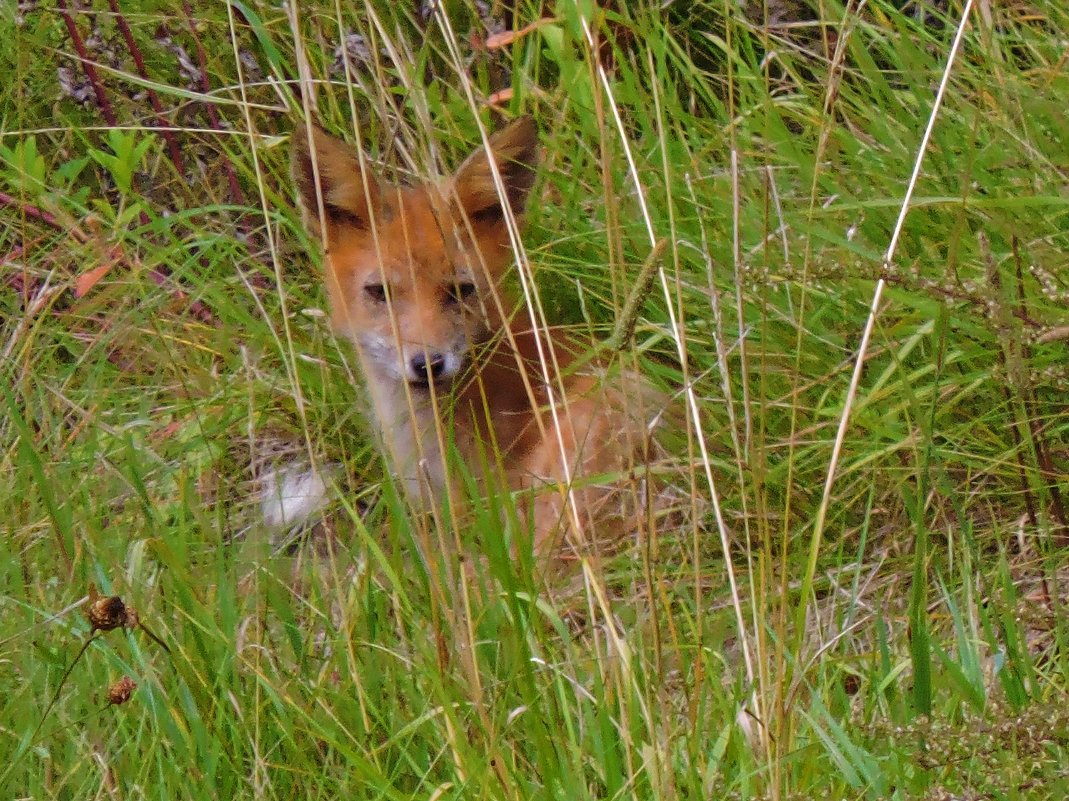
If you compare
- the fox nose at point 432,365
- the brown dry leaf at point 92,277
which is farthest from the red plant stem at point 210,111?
the fox nose at point 432,365

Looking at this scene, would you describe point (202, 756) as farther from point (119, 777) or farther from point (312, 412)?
point (312, 412)

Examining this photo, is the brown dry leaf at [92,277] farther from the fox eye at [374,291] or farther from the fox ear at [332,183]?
the fox eye at [374,291]

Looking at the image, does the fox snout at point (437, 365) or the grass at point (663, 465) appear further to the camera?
the fox snout at point (437, 365)

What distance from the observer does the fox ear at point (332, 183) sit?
11.1 feet

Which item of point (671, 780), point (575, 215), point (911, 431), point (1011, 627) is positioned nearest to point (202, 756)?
point (671, 780)

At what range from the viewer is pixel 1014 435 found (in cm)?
250

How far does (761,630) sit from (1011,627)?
41 centimetres

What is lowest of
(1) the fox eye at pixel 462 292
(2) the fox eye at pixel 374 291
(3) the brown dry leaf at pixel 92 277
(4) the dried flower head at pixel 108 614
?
(1) the fox eye at pixel 462 292

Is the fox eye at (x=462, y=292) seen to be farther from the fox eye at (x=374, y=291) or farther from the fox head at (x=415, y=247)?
the fox eye at (x=374, y=291)

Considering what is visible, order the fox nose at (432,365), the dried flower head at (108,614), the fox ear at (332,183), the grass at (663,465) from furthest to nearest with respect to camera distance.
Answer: the fox nose at (432,365) → the fox ear at (332,183) → the grass at (663,465) → the dried flower head at (108,614)

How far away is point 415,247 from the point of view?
3773mm

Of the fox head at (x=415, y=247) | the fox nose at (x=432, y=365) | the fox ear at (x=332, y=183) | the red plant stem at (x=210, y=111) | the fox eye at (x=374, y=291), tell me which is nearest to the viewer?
the fox ear at (x=332, y=183)

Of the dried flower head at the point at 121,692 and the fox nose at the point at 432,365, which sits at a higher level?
the dried flower head at the point at 121,692

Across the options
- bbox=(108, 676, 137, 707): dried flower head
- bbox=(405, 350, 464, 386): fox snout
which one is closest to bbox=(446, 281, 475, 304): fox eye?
bbox=(405, 350, 464, 386): fox snout
